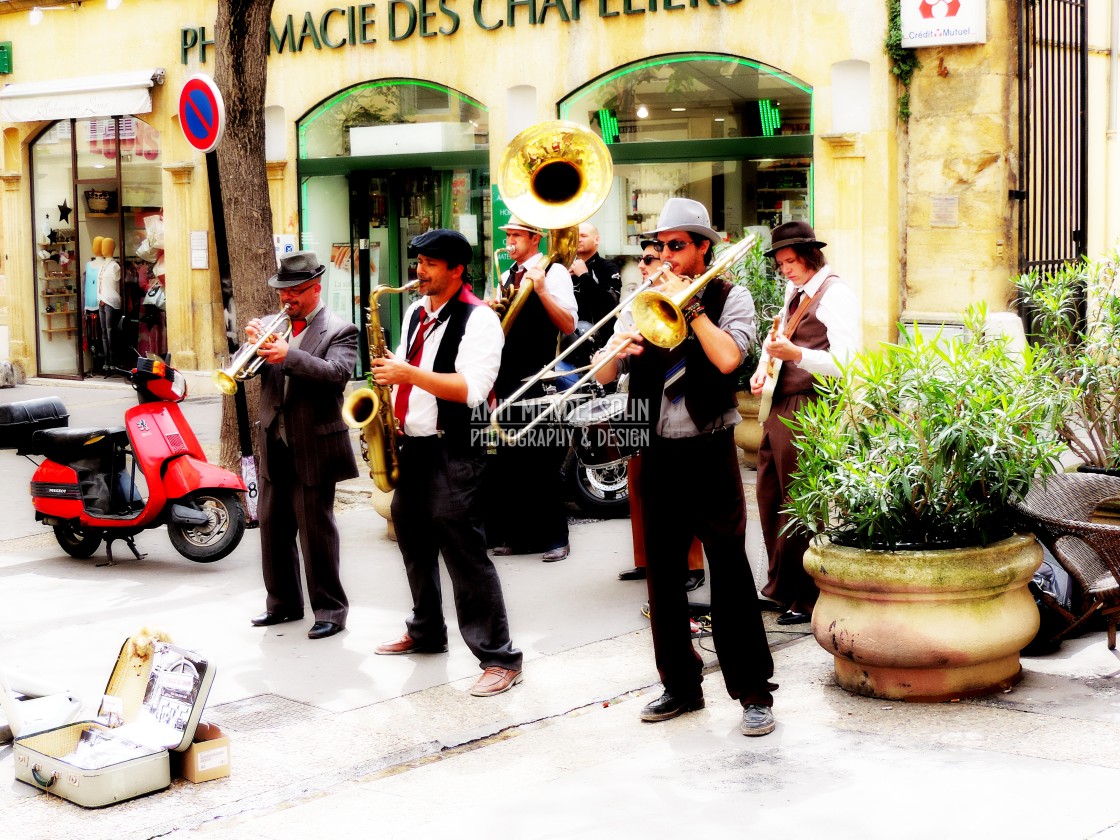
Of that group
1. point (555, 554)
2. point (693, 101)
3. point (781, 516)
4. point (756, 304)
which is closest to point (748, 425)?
point (756, 304)

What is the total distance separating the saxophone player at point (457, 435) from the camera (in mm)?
5895

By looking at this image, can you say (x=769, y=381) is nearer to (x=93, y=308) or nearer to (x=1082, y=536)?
(x=1082, y=536)

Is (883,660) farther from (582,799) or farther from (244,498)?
(244,498)

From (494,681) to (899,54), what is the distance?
823cm

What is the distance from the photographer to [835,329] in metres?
6.52

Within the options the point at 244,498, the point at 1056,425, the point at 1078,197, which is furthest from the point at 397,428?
the point at 1078,197

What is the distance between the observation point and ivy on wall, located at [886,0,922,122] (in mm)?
12219

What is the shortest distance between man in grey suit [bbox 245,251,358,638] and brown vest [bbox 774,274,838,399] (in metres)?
1.99

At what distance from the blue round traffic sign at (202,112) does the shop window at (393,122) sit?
6.44 m

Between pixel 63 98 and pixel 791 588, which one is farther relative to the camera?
pixel 63 98

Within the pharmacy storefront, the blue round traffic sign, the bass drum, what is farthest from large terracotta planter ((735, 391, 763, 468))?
the blue round traffic sign

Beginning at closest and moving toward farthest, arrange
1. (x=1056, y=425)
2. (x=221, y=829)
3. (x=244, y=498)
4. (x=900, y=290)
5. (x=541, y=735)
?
(x=221, y=829) < (x=541, y=735) < (x=1056, y=425) < (x=244, y=498) < (x=900, y=290)

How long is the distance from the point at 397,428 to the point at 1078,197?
9.49 m

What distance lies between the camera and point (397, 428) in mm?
6078
